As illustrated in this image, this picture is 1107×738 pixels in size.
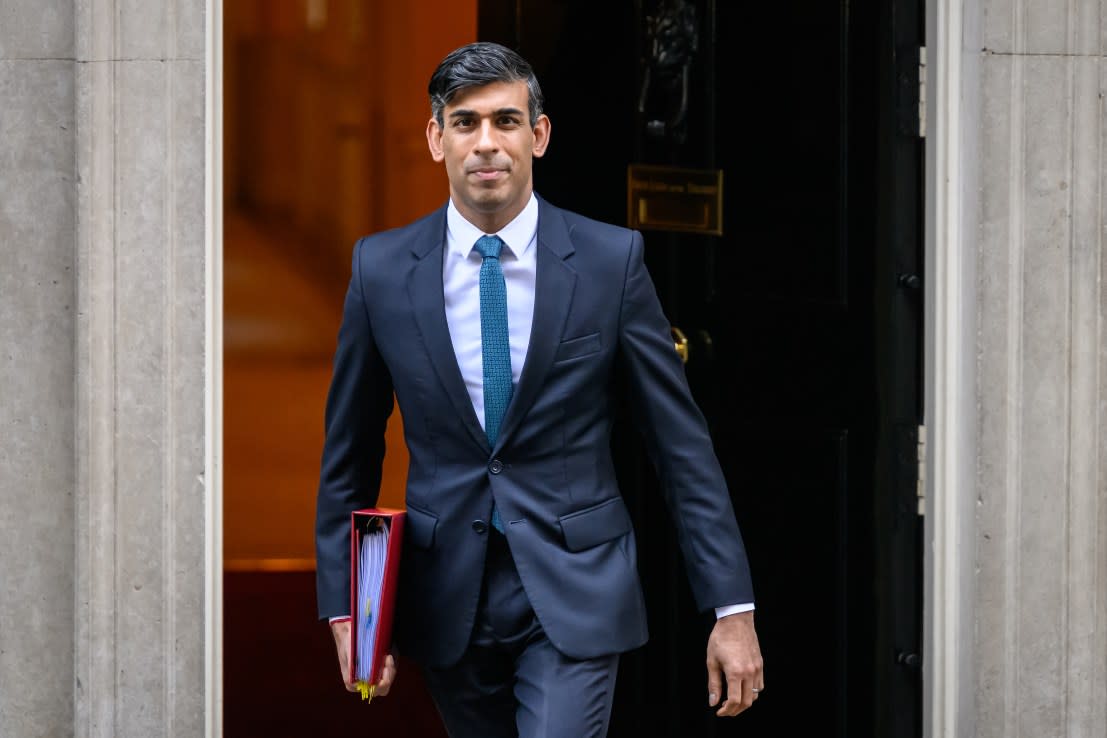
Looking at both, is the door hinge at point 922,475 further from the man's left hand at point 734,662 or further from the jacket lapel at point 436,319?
the jacket lapel at point 436,319

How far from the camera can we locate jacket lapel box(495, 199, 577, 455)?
2.75m

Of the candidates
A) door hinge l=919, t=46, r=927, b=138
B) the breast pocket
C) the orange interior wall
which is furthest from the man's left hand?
the orange interior wall

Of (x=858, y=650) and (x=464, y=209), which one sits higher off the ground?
(x=464, y=209)

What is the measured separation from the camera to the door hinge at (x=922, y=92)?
13.2 feet

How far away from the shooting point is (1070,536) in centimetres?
387

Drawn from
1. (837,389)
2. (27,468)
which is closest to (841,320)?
(837,389)

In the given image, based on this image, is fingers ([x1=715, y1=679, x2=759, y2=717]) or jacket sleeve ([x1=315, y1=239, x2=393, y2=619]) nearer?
fingers ([x1=715, y1=679, x2=759, y2=717])

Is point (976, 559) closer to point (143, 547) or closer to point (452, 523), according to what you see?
point (452, 523)

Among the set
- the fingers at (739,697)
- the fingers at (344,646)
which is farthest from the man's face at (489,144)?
the fingers at (739,697)

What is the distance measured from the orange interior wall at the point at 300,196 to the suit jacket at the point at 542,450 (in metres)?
4.28

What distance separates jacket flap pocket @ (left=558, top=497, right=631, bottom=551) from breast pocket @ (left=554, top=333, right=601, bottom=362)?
0.28 m

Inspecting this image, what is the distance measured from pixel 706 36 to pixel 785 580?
1572 millimetres

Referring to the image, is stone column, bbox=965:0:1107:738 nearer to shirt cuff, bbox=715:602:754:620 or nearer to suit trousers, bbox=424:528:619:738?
shirt cuff, bbox=715:602:754:620

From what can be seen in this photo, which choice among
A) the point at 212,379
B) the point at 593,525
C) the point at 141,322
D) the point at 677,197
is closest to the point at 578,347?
the point at 593,525
